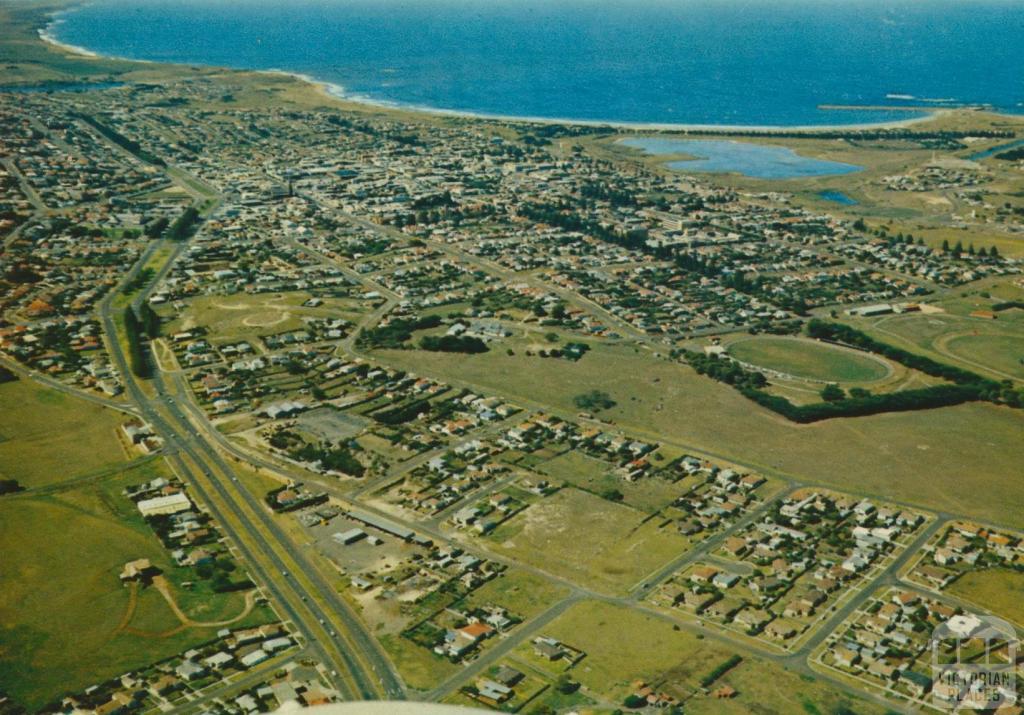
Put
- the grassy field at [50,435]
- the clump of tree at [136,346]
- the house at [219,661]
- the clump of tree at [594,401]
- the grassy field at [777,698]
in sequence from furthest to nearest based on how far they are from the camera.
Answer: the clump of tree at [136,346] → the clump of tree at [594,401] → the grassy field at [50,435] → the house at [219,661] → the grassy field at [777,698]

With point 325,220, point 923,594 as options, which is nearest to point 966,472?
point 923,594

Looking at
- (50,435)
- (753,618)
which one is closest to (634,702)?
(753,618)

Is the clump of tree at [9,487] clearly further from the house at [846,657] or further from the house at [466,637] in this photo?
the house at [846,657]

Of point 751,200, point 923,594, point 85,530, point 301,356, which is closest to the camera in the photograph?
point 923,594

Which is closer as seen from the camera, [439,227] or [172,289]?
[172,289]

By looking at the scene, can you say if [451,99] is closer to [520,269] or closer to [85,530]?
[520,269]

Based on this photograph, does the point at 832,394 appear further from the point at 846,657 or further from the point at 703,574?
the point at 846,657

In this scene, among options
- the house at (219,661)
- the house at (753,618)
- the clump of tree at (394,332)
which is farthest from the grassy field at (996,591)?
the clump of tree at (394,332)
